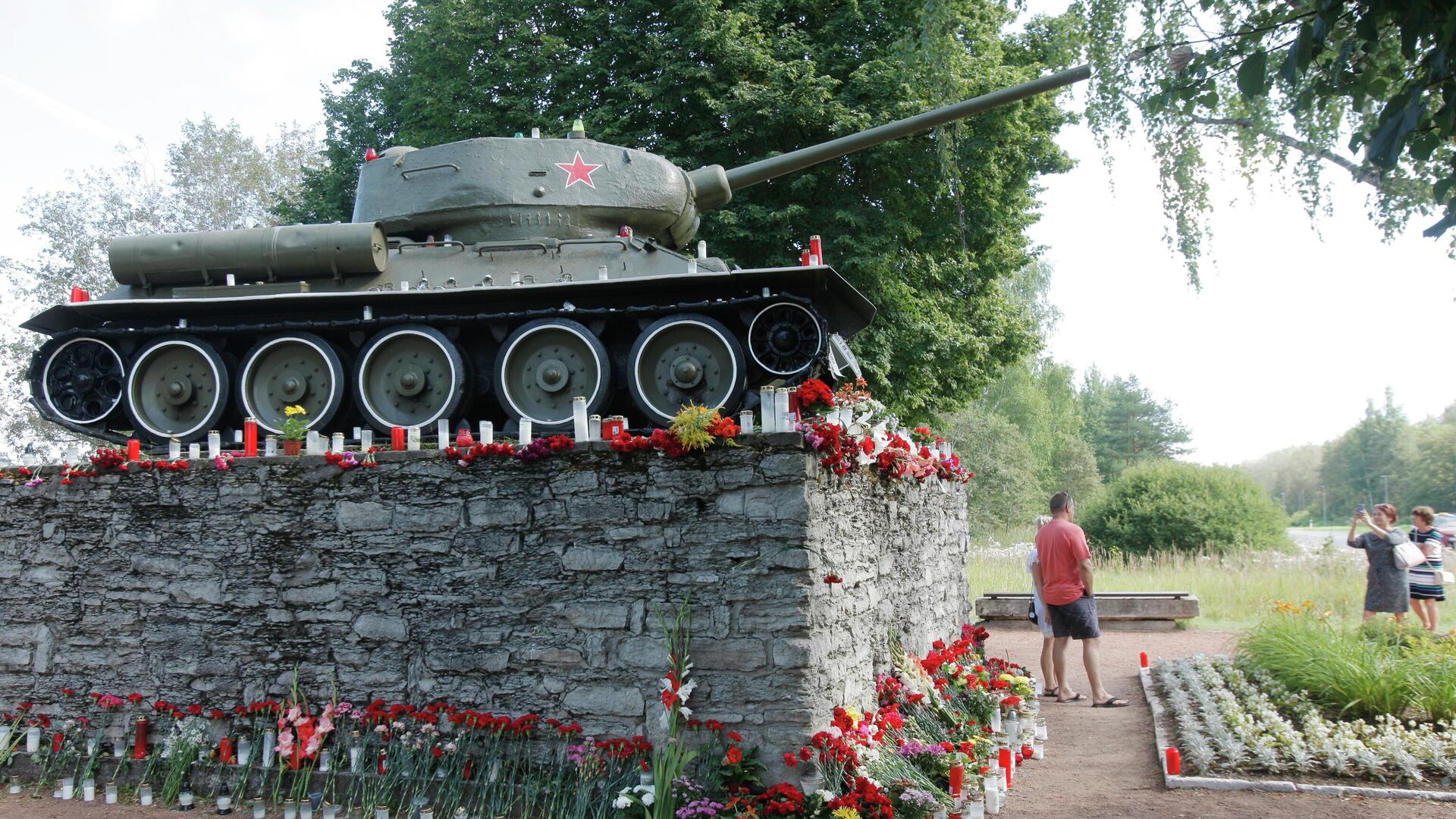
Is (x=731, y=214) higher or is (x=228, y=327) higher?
(x=731, y=214)

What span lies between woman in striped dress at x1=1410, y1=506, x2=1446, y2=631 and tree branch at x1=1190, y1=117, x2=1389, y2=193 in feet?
9.74

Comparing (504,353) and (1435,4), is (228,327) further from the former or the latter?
(1435,4)

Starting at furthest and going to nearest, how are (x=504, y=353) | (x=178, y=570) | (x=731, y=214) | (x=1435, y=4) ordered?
1. (x=731, y=214)
2. (x=504, y=353)
3. (x=178, y=570)
4. (x=1435, y=4)

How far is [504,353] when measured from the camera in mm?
8984

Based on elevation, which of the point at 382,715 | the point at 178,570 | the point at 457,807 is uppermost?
the point at 178,570

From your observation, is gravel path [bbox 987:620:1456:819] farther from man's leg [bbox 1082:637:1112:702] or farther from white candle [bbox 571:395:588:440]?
white candle [bbox 571:395:588:440]

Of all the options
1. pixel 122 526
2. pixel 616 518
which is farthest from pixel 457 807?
pixel 122 526

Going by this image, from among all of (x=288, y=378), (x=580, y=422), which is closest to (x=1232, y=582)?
(x=580, y=422)

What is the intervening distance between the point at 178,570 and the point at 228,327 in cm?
301

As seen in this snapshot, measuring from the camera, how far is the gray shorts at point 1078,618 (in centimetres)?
842

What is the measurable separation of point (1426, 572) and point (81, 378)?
Result: 37.7 feet

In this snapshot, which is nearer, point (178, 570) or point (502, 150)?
point (178, 570)

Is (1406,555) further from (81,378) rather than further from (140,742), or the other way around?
(81,378)

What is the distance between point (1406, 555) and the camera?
920 cm
